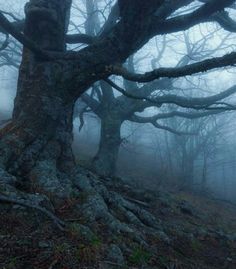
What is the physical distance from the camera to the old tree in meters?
4.99

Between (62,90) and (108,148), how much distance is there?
6296mm

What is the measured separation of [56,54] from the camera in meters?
5.71

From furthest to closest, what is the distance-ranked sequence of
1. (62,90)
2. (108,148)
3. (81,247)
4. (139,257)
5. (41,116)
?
(108,148) → (62,90) → (41,116) → (139,257) → (81,247)

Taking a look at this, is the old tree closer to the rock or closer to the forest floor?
the forest floor

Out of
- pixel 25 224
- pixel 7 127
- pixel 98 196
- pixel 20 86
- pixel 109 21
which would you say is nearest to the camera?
pixel 25 224

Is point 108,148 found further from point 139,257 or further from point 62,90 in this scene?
point 139,257

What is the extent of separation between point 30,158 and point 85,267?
7.67 feet

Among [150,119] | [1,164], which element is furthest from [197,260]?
[150,119]

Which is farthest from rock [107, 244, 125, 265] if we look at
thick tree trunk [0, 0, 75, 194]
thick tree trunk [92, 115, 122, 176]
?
thick tree trunk [92, 115, 122, 176]

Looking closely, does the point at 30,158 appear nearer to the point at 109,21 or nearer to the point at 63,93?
the point at 63,93

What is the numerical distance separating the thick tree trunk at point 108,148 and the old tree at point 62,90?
18.1ft

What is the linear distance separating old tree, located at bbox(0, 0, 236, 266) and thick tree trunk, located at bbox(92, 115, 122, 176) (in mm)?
5510

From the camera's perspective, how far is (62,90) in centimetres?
590

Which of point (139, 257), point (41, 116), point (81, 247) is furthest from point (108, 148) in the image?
point (81, 247)
